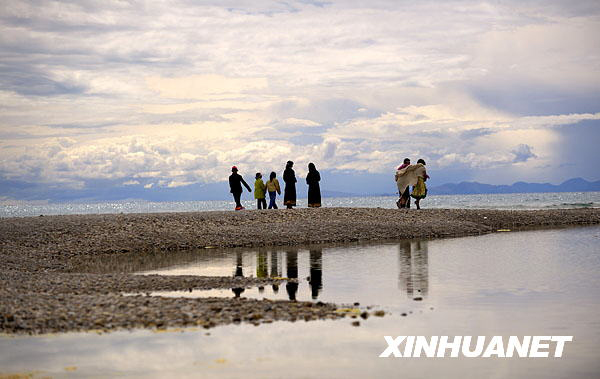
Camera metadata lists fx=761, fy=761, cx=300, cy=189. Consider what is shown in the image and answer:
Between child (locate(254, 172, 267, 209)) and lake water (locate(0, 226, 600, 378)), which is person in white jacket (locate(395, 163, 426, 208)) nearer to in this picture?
child (locate(254, 172, 267, 209))

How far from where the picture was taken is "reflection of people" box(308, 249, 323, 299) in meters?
18.1

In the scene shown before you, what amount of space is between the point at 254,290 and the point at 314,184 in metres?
24.4

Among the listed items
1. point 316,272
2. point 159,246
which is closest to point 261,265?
point 316,272

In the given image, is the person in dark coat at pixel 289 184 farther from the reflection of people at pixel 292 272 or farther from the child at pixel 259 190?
the reflection of people at pixel 292 272

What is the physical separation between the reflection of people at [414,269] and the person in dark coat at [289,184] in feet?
35.9

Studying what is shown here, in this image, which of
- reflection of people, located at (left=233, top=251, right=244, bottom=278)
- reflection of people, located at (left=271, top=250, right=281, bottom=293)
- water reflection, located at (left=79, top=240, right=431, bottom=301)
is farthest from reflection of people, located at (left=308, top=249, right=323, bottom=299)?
reflection of people, located at (left=233, top=251, right=244, bottom=278)

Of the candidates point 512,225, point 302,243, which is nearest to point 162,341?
point 302,243

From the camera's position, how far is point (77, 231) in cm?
3266

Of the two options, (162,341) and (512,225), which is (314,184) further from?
(162,341)

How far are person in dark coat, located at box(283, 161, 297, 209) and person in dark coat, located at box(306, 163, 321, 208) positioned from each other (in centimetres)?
86

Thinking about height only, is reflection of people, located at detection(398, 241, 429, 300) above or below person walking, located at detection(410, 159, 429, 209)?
below

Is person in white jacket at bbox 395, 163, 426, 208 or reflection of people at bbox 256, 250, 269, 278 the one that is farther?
person in white jacket at bbox 395, 163, 426, 208

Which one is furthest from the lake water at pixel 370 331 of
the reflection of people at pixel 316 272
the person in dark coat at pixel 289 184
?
the person in dark coat at pixel 289 184

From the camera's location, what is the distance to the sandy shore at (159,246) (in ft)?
45.6
